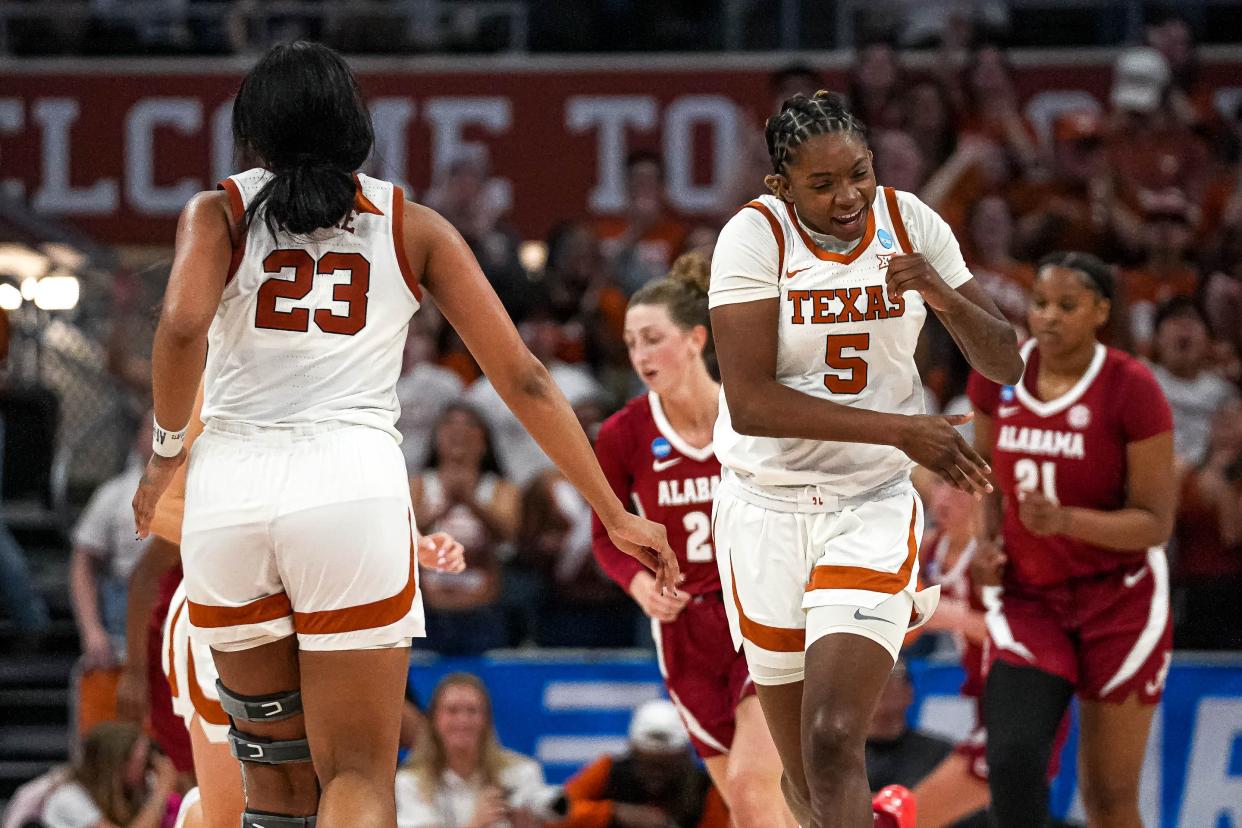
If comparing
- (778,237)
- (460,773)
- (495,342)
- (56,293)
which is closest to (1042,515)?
(778,237)

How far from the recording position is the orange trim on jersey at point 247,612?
11.9 ft

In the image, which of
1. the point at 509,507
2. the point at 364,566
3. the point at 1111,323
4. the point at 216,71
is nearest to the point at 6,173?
the point at 216,71

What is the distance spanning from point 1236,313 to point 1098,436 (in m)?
4.64

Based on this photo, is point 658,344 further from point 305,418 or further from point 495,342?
point 305,418

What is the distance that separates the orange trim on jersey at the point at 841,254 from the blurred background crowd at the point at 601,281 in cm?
371

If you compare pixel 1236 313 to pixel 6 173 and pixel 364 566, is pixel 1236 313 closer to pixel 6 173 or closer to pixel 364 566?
pixel 364 566

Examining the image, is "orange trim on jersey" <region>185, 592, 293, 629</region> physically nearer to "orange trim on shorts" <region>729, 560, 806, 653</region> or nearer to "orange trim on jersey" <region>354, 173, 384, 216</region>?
"orange trim on jersey" <region>354, 173, 384, 216</region>

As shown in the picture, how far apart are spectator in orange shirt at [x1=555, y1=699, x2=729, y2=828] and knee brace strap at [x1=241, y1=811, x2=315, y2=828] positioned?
3.72m

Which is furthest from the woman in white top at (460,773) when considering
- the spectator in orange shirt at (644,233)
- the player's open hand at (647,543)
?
the spectator in orange shirt at (644,233)

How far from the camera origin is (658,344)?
5.33m

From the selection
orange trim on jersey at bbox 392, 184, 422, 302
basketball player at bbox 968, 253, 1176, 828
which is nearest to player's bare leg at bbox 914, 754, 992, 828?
basketball player at bbox 968, 253, 1176, 828

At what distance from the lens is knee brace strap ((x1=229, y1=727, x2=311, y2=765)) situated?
3756 mm

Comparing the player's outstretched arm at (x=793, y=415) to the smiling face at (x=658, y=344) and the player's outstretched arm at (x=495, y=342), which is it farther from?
the smiling face at (x=658, y=344)

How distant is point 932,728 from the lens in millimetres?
7660
